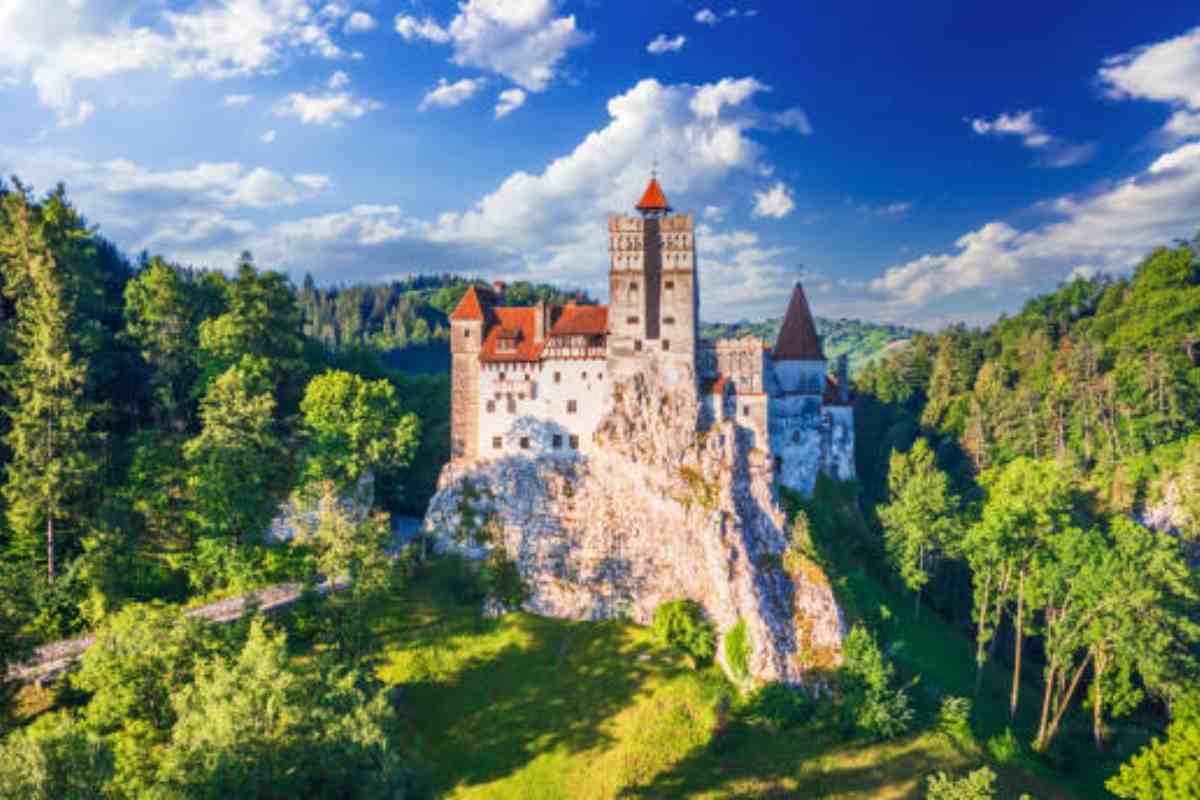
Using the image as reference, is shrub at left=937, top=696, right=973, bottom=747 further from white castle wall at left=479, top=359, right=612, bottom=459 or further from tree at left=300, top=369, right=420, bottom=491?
tree at left=300, top=369, right=420, bottom=491

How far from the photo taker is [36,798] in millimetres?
23000

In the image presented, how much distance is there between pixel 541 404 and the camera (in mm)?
58906

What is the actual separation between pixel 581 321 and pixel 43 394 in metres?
38.7

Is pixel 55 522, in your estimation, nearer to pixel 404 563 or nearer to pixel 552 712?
pixel 404 563

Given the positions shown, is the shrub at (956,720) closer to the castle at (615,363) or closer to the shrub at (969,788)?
the shrub at (969,788)

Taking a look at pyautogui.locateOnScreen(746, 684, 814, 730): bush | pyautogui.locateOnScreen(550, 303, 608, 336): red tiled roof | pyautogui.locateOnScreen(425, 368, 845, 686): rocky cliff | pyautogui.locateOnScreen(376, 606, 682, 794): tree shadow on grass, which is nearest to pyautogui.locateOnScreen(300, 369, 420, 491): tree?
pyautogui.locateOnScreen(425, 368, 845, 686): rocky cliff

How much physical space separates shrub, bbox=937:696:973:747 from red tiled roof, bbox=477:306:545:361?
130 ft

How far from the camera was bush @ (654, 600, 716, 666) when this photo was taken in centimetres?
5150

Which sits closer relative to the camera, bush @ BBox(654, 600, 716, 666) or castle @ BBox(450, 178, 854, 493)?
bush @ BBox(654, 600, 716, 666)

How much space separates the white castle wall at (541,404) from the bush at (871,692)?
2498cm

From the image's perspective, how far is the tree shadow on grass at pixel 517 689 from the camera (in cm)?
4350

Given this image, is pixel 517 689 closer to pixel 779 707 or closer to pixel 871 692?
pixel 779 707

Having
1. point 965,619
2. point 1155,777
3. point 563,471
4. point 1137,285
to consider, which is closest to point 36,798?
point 563,471

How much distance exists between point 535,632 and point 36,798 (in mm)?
32900
